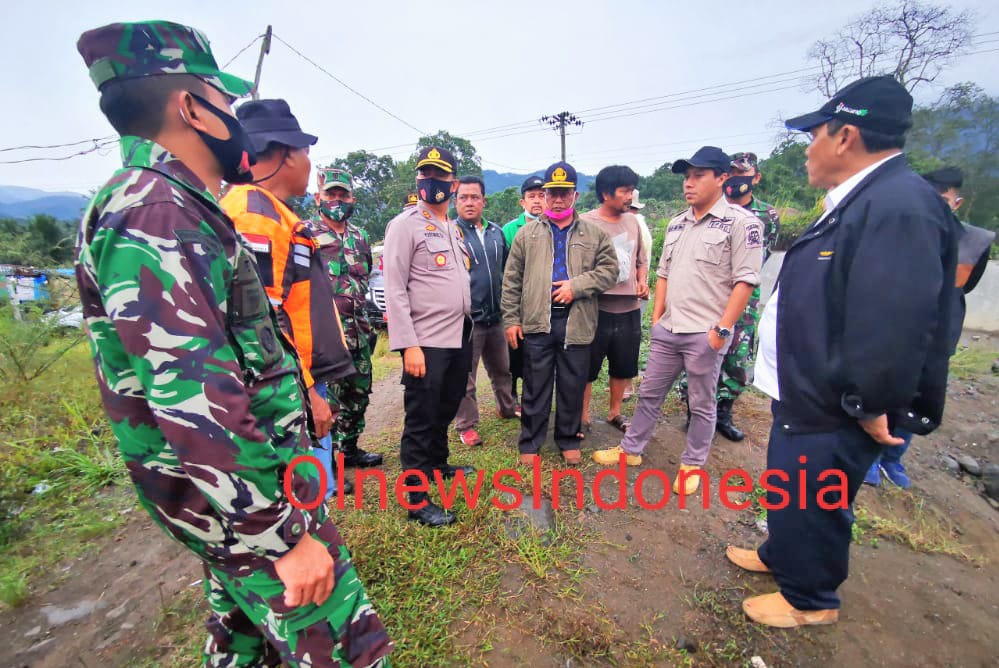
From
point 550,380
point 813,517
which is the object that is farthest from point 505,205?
point 813,517

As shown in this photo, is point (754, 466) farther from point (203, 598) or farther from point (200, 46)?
point (200, 46)

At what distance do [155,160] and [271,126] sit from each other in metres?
1.03

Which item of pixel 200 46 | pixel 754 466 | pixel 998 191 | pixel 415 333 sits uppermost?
pixel 998 191

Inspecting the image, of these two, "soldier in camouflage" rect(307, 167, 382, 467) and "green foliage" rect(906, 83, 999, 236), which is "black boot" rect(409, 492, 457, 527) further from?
"green foliage" rect(906, 83, 999, 236)

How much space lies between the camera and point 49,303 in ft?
15.7

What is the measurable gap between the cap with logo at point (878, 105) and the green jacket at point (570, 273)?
5.04 feet

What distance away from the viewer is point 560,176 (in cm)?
305

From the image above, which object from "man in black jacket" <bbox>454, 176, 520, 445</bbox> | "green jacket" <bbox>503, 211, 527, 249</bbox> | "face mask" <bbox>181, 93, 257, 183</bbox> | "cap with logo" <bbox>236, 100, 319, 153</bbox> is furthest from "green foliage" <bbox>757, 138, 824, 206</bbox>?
"face mask" <bbox>181, 93, 257, 183</bbox>

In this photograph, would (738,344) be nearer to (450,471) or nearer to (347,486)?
(450,471)

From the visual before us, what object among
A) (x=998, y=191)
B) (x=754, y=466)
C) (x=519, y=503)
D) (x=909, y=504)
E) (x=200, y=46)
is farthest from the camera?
(x=998, y=191)

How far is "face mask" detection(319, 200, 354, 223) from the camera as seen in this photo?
3.43m

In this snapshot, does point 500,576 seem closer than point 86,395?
Yes

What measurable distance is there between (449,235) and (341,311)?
1166mm

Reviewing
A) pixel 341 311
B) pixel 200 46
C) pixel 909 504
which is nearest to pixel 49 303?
pixel 341 311
